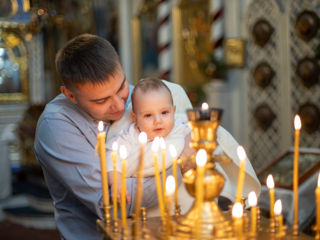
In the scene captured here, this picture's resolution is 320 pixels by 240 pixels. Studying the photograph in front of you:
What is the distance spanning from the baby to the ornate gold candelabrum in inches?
28.7

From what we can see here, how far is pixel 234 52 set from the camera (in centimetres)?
639

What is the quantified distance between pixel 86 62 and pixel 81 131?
0.89 ft

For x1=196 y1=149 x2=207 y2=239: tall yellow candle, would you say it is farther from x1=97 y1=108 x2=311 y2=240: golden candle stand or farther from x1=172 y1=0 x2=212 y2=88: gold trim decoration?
x1=172 y1=0 x2=212 y2=88: gold trim decoration

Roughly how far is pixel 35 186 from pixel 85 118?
6163 millimetres

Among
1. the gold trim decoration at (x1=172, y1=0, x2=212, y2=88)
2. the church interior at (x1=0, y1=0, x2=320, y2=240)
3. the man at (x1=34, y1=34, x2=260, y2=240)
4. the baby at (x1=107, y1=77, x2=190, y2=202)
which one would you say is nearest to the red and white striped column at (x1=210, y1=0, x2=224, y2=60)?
the church interior at (x1=0, y1=0, x2=320, y2=240)

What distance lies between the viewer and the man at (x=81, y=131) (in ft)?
5.45

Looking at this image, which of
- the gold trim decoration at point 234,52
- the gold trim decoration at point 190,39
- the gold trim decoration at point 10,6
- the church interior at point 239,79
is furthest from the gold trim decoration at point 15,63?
the gold trim decoration at point 234,52

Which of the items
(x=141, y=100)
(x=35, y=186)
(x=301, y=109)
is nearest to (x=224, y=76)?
(x=301, y=109)

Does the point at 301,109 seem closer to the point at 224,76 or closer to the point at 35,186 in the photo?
the point at 224,76

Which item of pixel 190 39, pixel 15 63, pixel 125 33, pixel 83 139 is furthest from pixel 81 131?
pixel 15 63

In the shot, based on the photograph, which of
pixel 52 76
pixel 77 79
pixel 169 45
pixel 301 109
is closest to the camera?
pixel 77 79

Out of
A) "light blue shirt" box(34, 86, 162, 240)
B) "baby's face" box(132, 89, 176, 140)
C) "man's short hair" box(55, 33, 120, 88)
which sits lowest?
"light blue shirt" box(34, 86, 162, 240)

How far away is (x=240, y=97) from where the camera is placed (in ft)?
21.5

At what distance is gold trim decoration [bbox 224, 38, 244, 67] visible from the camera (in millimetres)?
6350
